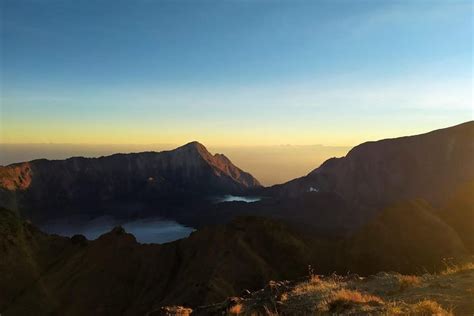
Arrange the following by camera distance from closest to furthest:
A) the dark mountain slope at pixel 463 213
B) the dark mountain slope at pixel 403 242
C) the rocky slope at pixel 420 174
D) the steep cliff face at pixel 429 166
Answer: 1. the dark mountain slope at pixel 403 242
2. the dark mountain slope at pixel 463 213
3. the rocky slope at pixel 420 174
4. the steep cliff face at pixel 429 166

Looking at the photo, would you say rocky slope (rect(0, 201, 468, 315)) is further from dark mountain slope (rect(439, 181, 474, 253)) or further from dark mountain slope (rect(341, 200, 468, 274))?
dark mountain slope (rect(439, 181, 474, 253))

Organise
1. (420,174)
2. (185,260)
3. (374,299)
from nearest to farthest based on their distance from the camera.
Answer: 1. (374,299)
2. (185,260)
3. (420,174)

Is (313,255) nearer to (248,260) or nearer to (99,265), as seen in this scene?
(248,260)

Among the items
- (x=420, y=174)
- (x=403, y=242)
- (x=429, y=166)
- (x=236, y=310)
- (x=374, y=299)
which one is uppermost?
(x=374, y=299)

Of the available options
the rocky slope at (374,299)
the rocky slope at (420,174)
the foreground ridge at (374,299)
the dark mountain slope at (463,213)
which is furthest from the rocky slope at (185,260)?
the rocky slope at (420,174)

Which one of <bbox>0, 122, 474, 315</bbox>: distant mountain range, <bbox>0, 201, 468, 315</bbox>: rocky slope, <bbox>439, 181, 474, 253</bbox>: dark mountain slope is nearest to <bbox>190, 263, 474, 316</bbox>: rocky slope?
<bbox>0, 122, 474, 315</bbox>: distant mountain range

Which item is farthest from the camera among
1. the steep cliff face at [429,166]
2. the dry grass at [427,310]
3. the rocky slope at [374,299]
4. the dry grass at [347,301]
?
the steep cliff face at [429,166]

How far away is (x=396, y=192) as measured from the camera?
7589 inches

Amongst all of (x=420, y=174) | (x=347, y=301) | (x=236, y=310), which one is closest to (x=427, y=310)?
(x=347, y=301)

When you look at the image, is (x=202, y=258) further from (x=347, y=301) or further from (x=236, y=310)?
(x=347, y=301)

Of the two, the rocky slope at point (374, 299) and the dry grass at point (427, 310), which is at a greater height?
the dry grass at point (427, 310)

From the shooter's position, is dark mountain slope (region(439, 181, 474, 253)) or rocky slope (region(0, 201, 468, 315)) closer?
rocky slope (region(0, 201, 468, 315))

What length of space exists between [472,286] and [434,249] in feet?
249

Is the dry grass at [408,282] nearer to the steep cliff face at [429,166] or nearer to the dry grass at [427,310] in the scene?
the dry grass at [427,310]
